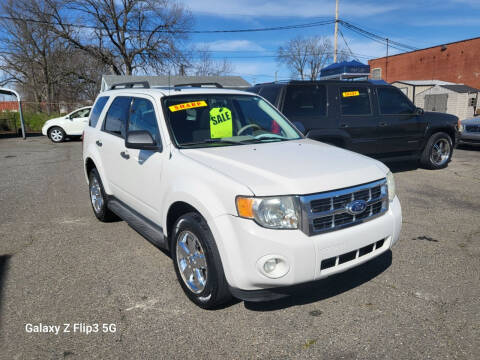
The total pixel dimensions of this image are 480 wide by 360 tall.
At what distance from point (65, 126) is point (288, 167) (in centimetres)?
1761

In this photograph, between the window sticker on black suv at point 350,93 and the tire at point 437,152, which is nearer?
the window sticker on black suv at point 350,93

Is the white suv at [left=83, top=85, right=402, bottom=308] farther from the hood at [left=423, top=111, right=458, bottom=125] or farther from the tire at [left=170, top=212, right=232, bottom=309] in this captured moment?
the hood at [left=423, top=111, right=458, bottom=125]

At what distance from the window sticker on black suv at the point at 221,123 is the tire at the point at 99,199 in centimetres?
200

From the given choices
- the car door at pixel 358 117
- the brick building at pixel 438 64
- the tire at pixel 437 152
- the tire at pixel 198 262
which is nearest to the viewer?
the tire at pixel 198 262

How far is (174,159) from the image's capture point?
3.21 meters

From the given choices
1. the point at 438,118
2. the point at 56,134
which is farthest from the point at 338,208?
the point at 56,134

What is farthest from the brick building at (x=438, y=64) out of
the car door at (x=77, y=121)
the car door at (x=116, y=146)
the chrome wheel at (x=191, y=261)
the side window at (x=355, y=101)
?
the chrome wheel at (x=191, y=261)

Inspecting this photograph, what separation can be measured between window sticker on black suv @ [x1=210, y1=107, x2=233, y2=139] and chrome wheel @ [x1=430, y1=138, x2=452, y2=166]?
6.55 meters

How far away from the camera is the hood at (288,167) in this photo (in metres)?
2.57

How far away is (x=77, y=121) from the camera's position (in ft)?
59.2

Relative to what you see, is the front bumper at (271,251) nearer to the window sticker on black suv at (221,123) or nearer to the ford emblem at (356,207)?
the ford emblem at (356,207)

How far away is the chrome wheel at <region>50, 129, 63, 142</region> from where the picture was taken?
1773 centimetres

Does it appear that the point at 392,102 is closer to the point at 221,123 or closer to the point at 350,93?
the point at 350,93

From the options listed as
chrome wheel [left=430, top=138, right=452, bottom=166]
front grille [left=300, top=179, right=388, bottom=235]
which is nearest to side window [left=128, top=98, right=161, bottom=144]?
front grille [left=300, top=179, right=388, bottom=235]
